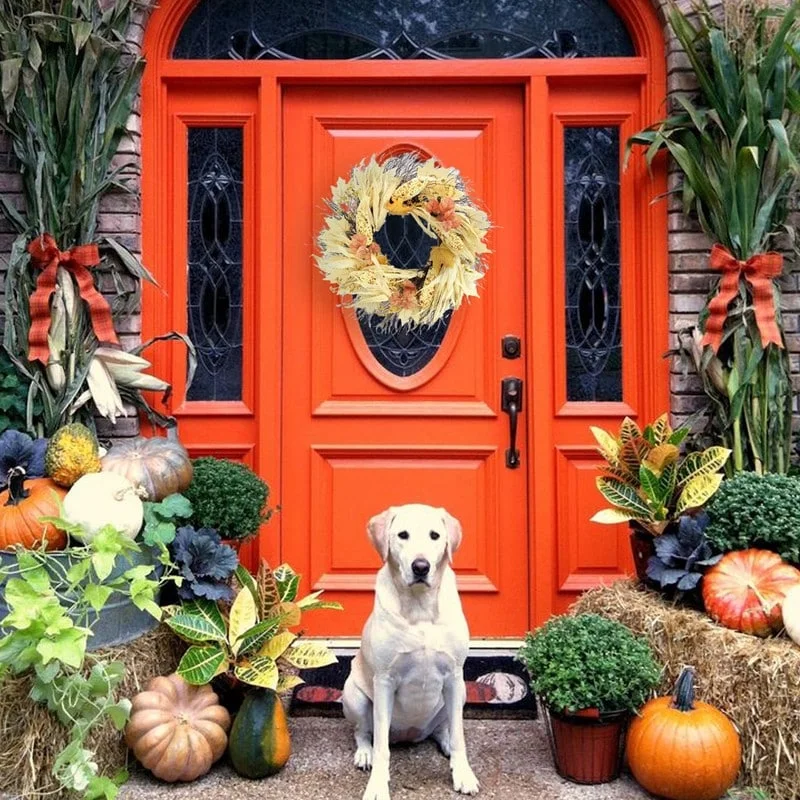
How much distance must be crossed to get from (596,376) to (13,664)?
274cm

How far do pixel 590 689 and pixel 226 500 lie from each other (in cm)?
164

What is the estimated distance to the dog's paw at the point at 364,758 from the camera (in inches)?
112

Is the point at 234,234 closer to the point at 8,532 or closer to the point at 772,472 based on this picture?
the point at 8,532

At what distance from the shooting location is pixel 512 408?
393 centimetres

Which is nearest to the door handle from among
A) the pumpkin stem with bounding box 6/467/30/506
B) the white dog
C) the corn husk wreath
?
the corn husk wreath

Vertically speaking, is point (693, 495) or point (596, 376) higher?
point (596, 376)

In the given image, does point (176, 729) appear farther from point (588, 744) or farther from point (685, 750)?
point (685, 750)

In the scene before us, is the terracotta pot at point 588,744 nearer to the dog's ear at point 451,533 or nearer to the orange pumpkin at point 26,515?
the dog's ear at point 451,533

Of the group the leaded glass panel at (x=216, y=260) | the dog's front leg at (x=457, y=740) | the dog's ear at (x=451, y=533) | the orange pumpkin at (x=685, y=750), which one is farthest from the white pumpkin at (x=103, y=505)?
the orange pumpkin at (x=685, y=750)

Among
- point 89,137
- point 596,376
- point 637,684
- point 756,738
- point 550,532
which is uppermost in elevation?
point 89,137

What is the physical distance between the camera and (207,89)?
4.00m

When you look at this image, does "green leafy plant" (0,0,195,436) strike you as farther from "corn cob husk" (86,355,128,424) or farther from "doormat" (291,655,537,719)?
"doormat" (291,655,537,719)

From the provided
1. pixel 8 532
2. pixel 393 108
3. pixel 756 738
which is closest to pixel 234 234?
pixel 393 108

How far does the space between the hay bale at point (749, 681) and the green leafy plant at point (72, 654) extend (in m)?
1.82
